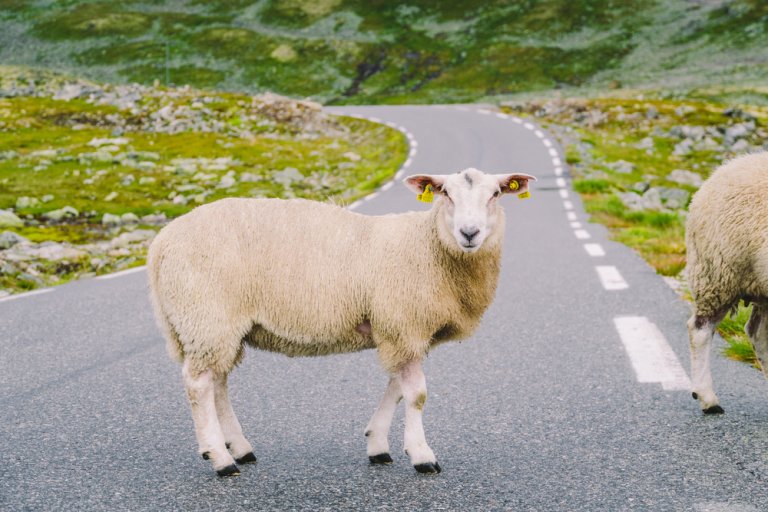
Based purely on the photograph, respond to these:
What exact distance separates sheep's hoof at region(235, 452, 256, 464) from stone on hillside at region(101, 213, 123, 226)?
16423 mm

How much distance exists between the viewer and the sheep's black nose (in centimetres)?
465

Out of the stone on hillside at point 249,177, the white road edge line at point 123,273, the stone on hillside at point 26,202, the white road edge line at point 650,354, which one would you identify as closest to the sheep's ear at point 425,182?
the white road edge line at point 650,354

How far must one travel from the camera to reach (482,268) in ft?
16.5

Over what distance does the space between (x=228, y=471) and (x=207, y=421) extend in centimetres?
29

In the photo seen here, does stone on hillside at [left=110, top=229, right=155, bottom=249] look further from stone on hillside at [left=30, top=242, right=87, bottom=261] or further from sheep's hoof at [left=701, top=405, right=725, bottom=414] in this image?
sheep's hoof at [left=701, top=405, right=725, bottom=414]

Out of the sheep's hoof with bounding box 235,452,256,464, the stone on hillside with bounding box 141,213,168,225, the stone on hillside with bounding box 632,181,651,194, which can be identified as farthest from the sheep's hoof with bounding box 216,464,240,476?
the stone on hillside with bounding box 632,181,651,194

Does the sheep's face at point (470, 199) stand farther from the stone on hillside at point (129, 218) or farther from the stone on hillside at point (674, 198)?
the stone on hillside at point (674, 198)

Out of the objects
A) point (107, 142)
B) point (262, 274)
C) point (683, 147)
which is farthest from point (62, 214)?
point (683, 147)

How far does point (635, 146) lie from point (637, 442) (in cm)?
3196

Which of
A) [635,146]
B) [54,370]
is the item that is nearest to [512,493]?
[54,370]

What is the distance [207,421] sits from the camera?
475 cm

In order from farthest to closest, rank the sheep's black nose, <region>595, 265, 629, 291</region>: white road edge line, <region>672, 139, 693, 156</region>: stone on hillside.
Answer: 1. <region>672, 139, 693, 156</region>: stone on hillside
2. <region>595, 265, 629, 291</region>: white road edge line
3. the sheep's black nose

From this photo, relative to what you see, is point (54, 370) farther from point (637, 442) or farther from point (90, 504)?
point (637, 442)

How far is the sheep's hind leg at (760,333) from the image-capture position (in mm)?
5977
